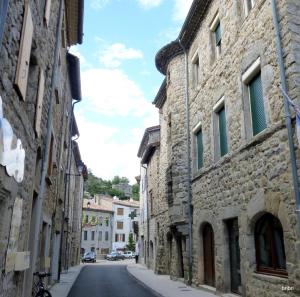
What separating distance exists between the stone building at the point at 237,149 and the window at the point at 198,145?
35 mm

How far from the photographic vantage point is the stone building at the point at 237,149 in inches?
260

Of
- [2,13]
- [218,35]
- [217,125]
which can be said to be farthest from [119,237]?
[2,13]

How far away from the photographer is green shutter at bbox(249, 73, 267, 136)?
7.83 m

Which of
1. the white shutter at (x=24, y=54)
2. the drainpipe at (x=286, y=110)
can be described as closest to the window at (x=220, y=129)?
the drainpipe at (x=286, y=110)

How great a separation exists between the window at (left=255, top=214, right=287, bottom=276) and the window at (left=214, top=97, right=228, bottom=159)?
109 inches

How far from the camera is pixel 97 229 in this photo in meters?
56.3

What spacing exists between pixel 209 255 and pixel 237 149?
3.97 meters

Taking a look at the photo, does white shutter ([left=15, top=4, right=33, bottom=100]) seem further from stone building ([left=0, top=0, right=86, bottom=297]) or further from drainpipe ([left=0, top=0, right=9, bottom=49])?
drainpipe ([left=0, top=0, right=9, bottom=49])

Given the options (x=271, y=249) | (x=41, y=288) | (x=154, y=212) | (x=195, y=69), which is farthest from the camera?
(x=154, y=212)

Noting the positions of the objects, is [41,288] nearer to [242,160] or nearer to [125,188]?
[242,160]

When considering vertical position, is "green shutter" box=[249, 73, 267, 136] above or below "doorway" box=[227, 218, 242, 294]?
above

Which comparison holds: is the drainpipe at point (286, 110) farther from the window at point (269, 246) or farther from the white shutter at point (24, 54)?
the white shutter at point (24, 54)

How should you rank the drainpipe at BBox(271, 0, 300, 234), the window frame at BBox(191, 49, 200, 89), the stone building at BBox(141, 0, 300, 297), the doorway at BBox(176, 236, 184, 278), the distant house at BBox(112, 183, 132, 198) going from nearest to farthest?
the drainpipe at BBox(271, 0, 300, 234), the stone building at BBox(141, 0, 300, 297), the window frame at BBox(191, 49, 200, 89), the doorway at BBox(176, 236, 184, 278), the distant house at BBox(112, 183, 132, 198)

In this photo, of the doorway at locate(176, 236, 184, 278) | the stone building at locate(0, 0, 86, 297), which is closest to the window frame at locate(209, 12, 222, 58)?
the stone building at locate(0, 0, 86, 297)
